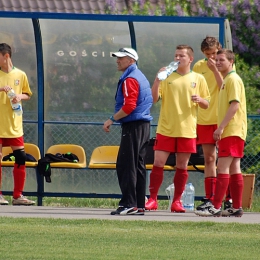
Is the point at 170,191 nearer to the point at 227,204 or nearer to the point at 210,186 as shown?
the point at 210,186

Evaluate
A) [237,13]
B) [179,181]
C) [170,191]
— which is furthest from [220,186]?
[237,13]

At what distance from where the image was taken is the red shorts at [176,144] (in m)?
11.8

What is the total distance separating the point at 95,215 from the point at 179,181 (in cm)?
117

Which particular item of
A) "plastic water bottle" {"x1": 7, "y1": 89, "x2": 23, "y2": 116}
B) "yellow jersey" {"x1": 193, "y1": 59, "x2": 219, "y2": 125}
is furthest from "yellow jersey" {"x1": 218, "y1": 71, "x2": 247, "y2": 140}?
"plastic water bottle" {"x1": 7, "y1": 89, "x2": 23, "y2": 116}

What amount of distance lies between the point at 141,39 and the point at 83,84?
104 cm

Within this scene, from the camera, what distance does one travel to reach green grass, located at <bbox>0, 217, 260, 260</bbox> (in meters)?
8.02

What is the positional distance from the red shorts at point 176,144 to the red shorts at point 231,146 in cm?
75

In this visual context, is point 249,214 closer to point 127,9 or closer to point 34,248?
point 34,248

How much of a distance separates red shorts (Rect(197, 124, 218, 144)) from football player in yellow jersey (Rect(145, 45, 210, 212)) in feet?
1.14

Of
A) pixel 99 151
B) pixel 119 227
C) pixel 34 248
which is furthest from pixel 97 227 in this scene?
pixel 99 151

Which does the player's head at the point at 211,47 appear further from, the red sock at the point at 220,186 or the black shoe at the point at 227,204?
the black shoe at the point at 227,204

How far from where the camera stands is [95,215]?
11.4 m

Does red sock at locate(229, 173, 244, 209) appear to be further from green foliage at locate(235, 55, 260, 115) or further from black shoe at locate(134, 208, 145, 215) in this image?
green foliage at locate(235, 55, 260, 115)

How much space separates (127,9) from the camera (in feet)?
67.9
